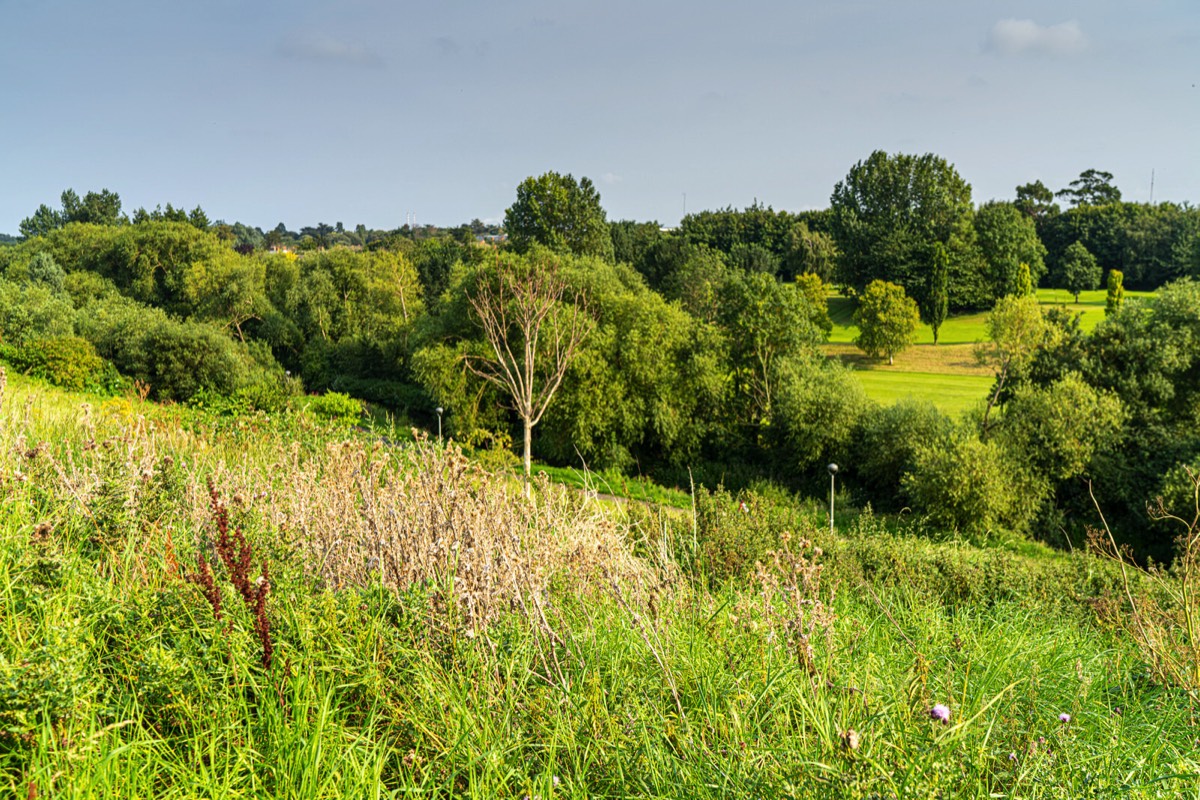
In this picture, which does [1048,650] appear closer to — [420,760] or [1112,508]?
[420,760]

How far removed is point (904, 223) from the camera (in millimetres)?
58250

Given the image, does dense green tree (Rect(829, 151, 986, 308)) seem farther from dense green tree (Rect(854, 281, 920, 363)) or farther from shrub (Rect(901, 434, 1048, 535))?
shrub (Rect(901, 434, 1048, 535))

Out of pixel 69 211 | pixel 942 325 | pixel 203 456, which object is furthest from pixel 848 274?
pixel 69 211

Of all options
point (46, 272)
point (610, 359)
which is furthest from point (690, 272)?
point (46, 272)

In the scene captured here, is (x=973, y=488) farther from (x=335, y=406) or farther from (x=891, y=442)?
(x=335, y=406)

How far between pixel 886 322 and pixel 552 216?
20068 mm

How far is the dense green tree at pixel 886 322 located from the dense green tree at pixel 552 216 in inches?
639

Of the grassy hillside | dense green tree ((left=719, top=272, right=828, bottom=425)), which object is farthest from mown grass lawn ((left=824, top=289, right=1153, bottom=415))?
the grassy hillside

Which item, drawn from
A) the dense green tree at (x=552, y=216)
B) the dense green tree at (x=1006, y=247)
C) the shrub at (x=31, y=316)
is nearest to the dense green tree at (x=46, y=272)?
the shrub at (x=31, y=316)

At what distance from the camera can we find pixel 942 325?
51.1 meters

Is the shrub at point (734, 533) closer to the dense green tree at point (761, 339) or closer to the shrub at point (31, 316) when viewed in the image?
the dense green tree at point (761, 339)

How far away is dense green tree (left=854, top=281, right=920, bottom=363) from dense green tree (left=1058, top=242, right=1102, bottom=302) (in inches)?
797

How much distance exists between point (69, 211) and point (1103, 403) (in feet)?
304

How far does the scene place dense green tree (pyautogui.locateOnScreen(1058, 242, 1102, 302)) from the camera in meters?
56.0
